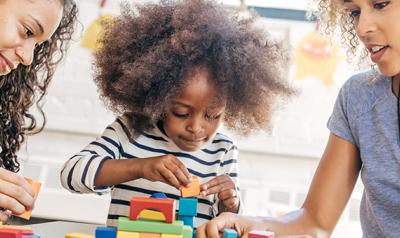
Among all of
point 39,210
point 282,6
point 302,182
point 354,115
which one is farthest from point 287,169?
point 354,115

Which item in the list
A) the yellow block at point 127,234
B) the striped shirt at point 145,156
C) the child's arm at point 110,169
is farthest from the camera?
the striped shirt at point 145,156

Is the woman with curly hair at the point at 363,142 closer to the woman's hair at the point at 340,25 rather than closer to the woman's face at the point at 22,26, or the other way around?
the woman's hair at the point at 340,25

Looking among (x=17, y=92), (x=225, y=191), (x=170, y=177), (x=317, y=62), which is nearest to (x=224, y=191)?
(x=225, y=191)

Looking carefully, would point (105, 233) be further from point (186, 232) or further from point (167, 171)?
point (167, 171)

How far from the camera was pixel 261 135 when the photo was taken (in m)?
1.89

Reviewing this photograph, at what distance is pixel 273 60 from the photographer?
3.29 ft

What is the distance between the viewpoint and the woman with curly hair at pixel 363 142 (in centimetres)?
84

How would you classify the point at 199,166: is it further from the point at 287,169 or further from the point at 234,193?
the point at 287,169

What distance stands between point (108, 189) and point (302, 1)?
49.8 inches

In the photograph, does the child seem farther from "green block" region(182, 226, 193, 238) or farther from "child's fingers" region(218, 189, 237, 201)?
"green block" region(182, 226, 193, 238)

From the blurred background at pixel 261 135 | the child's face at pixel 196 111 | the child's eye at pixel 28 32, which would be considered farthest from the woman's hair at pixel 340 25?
the blurred background at pixel 261 135

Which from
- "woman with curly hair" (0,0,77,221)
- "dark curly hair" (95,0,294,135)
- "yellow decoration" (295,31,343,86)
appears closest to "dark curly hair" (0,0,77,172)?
"woman with curly hair" (0,0,77,221)

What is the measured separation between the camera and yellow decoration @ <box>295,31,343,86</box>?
1926 millimetres

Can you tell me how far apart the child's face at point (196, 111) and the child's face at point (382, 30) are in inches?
10.2
